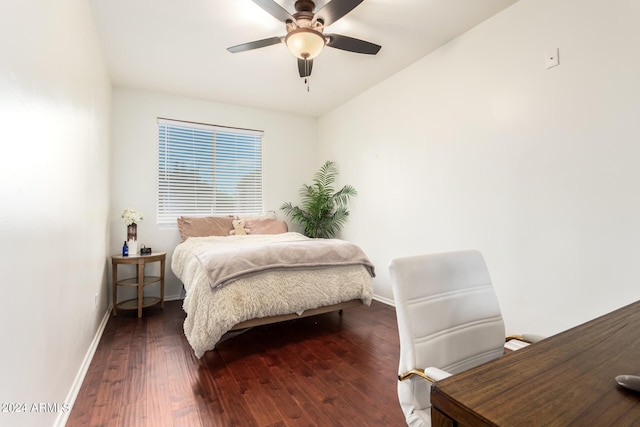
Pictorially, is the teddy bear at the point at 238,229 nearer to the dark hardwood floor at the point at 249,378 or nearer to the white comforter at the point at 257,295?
the white comforter at the point at 257,295

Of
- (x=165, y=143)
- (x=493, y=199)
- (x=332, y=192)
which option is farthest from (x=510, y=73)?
(x=165, y=143)

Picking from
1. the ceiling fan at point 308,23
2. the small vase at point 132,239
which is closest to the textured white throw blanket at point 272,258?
the small vase at point 132,239

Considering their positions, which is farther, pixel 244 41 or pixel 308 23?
pixel 244 41

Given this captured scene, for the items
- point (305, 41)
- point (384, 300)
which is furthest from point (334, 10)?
point (384, 300)

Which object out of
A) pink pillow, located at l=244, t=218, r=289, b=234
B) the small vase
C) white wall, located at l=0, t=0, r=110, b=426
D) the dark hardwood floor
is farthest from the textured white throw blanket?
pink pillow, located at l=244, t=218, r=289, b=234

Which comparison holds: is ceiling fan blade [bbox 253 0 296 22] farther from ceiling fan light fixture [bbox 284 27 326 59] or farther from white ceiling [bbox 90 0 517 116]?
white ceiling [bbox 90 0 517 116]

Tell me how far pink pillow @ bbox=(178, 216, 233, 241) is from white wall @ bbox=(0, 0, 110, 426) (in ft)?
5.19

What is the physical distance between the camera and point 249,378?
196 cm

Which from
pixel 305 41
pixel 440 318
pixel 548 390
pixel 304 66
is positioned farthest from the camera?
pixel 304 66

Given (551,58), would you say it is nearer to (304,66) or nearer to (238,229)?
(304,66)

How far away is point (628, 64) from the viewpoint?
5.80 feet

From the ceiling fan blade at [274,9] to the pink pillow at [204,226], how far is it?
8.46ft

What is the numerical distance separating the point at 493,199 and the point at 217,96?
3419 mm

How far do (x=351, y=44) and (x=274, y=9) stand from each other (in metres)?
0.68
